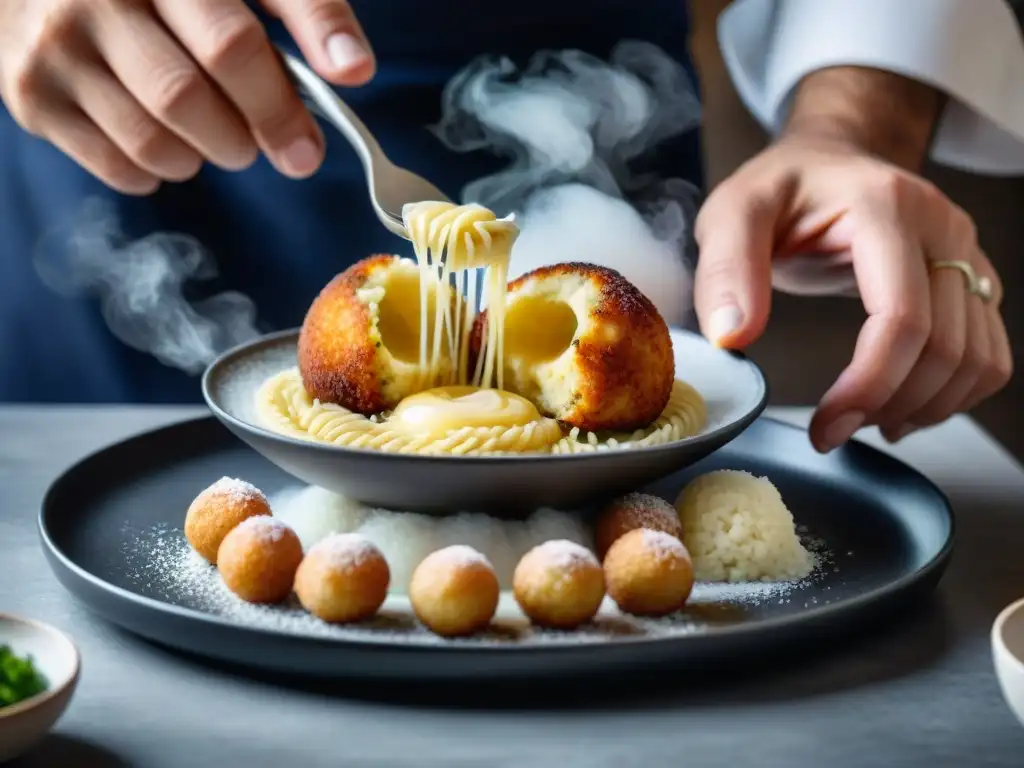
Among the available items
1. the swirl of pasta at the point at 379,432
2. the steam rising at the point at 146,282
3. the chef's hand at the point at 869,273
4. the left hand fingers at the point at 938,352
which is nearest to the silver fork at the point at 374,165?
the swirl of pasta at the point at 379,432

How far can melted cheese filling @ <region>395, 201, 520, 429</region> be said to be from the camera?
50.0 inches

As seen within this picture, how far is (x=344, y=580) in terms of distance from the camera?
40.3 inches

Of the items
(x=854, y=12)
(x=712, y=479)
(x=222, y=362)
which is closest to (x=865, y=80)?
(x=854, y=12)

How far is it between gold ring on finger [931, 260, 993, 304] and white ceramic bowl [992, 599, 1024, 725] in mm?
719

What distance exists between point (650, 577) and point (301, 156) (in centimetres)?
68

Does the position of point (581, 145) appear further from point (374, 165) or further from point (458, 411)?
point (458, 411)

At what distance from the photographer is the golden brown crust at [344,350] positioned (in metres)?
1.24

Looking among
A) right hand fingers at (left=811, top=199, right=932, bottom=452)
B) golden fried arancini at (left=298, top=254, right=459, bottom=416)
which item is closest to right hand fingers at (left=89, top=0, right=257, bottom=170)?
golden fried arancini at (left=298, top=254, right=459, bottom=416)

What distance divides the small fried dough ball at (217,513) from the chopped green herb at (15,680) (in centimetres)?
32

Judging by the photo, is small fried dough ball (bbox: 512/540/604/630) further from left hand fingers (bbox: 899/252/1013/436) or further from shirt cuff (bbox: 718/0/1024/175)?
shirt cuff (bbox: 718/0/1024/175)

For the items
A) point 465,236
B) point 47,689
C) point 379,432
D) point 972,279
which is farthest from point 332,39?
point 972,279

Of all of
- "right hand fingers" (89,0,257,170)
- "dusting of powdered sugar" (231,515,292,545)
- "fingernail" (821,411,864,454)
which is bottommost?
"fingernail" (821,411,864,454)

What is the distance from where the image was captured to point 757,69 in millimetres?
2203

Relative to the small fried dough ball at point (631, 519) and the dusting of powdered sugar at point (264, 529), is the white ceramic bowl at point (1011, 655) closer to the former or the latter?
the small fried dough ball at point (631, 519)
